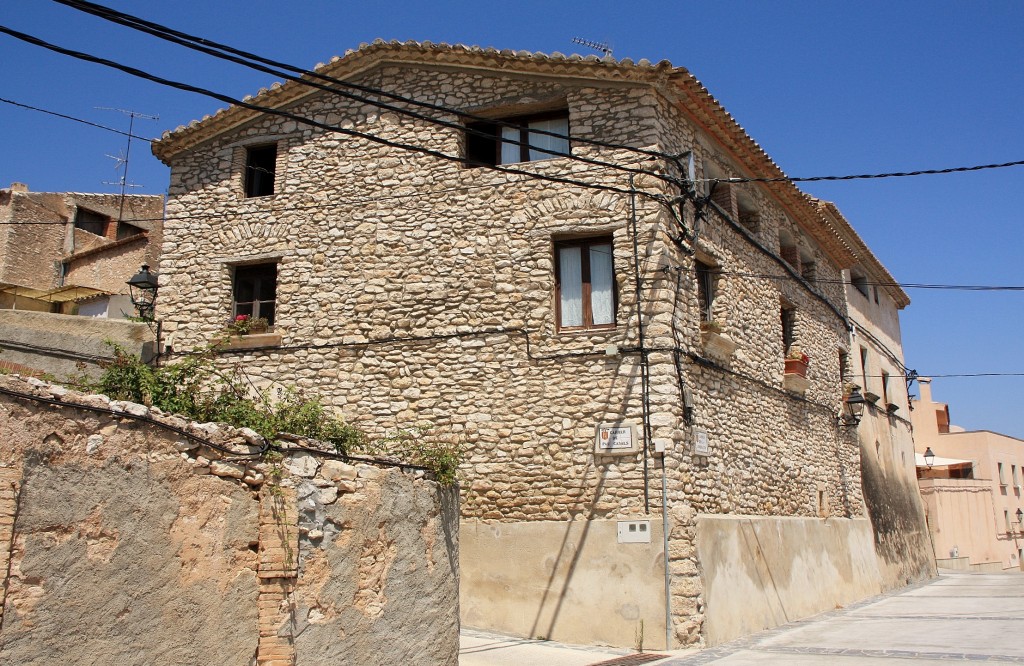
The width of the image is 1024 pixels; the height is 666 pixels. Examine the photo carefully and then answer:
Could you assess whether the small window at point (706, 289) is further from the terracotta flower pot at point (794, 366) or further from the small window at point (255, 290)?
the small window at point (255, 290)

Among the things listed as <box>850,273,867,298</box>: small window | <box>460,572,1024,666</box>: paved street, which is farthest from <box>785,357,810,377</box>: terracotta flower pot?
<box>850,273,867,298</box>: small window

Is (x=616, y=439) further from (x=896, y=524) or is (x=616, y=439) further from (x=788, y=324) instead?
(x=896, y=524)

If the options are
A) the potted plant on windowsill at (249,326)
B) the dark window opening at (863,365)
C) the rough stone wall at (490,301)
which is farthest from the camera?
the dark window opening at (863,365)

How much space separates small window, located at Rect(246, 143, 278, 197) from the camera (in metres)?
14.5

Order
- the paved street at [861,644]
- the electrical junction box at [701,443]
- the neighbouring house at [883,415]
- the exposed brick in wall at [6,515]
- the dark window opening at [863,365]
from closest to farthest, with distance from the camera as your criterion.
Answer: the exposed brick in wall at [6,515] → the paved street at [861,644] → the electrical junction box at [701,443] → the neighbouring house at [883,415] → the dark window opening at [863,365]

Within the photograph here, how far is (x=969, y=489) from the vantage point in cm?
3359

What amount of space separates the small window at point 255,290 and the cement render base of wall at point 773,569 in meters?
7.30

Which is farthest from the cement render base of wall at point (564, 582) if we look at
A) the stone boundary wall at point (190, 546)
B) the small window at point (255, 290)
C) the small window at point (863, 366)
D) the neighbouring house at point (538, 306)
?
the small window at point (863, 366)

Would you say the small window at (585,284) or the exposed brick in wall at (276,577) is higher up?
the small window at (585,284)

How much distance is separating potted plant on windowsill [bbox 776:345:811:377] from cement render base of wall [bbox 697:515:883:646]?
2684mm

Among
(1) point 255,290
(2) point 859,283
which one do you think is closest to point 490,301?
(1) point 255,290

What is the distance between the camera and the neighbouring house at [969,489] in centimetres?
3106

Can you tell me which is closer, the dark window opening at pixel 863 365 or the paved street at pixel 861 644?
the paved street at pixel 861 644

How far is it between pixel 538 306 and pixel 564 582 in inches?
146
